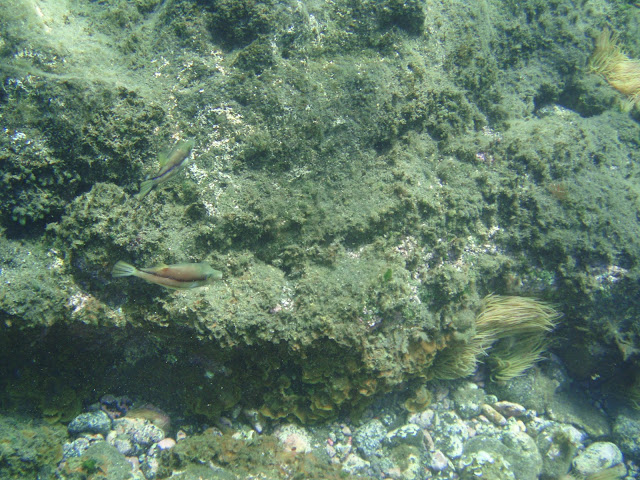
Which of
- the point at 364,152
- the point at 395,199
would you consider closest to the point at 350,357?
the point at 395,199

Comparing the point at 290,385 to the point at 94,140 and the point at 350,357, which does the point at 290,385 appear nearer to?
the point at 350,357

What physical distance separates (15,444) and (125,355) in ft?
3.66

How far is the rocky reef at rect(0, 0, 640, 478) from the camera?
9.86ft

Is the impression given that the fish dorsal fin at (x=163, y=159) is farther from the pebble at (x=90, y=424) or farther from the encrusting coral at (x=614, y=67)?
the encrusting coral at (x=614, y=67)

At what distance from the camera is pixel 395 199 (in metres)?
3.63

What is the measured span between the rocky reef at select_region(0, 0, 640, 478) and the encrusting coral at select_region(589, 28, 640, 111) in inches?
82.9

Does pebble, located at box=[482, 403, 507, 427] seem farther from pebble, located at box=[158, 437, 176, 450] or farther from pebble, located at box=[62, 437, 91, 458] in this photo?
pebble, located at box=[62, 437, 91, 458]

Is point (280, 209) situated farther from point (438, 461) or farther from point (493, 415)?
point (493, 415)

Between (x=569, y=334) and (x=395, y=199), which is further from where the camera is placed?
(x=569, y=334)

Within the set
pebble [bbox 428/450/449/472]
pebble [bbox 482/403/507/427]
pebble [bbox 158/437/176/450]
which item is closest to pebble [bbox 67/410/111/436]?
pebble [bbox 158/437/176/450]

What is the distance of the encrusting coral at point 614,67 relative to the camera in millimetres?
5641

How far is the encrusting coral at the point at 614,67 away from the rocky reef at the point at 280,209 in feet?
6.90

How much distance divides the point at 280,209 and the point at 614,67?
6.46 m

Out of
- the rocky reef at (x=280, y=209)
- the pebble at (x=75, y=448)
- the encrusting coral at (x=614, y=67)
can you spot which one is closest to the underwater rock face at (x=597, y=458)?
the rocky reef at (x=280, y=209)
